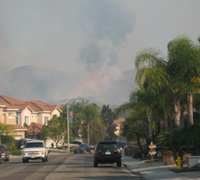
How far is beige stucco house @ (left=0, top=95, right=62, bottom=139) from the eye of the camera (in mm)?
73575

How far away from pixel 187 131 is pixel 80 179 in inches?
286

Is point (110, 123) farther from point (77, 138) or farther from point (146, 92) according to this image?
point (146, 92)

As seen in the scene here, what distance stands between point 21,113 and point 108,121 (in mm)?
36198

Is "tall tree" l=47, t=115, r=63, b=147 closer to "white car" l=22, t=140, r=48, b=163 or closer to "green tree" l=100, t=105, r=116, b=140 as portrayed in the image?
"green tree" l=100, t=105, r=116, b=140

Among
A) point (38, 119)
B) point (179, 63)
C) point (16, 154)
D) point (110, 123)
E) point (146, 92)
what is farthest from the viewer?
point (110, 123)

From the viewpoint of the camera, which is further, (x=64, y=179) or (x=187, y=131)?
(x=187, y=131)

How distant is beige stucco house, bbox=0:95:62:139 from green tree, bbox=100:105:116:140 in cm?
2056

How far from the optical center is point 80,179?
63.3 ft

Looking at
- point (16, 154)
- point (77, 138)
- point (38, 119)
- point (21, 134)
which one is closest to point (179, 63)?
point (16, 154)

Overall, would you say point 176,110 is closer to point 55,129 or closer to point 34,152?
point 34,152

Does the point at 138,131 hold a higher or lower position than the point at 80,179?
higher

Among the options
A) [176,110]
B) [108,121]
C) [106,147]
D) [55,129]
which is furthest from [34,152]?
[108,121]

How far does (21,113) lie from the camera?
277ft

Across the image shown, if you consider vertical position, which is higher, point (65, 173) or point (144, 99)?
point (144, 99)
